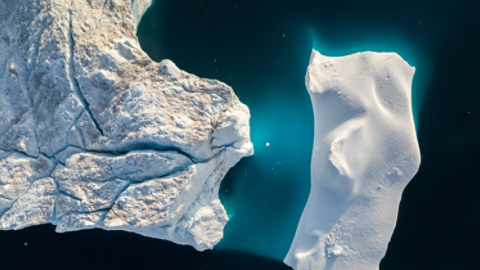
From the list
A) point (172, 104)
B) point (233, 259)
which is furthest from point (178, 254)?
point (172, 104)

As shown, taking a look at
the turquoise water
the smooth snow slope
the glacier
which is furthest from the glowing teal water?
the glacier

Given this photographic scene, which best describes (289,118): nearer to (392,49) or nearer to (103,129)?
(392,49)

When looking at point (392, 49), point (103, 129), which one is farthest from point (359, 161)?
point (103, 129)

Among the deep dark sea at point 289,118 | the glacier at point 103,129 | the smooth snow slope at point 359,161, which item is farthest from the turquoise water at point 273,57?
the glacier at point 103,129

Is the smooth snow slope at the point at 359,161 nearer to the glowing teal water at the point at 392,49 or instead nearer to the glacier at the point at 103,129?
the glowing teal water at the point at 392,49

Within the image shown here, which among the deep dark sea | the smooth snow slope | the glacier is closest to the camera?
the glacier

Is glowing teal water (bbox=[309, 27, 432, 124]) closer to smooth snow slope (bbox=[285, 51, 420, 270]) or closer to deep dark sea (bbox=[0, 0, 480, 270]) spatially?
deep dark sea (bbox=[0, 0, 480, 270])

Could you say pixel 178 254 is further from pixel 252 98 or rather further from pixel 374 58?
pixel 374 58
